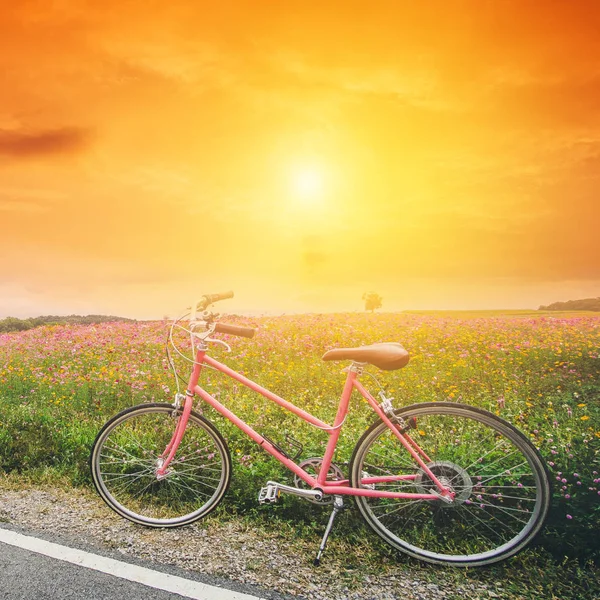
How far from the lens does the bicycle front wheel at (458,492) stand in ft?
12.8

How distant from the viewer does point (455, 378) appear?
24.1ft

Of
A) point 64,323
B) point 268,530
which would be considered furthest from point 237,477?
point 64,323

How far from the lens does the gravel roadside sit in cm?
373

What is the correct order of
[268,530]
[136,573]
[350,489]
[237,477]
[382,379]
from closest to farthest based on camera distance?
[136,573] < [350,489] < [268,530] < [237,477] < [382,379]

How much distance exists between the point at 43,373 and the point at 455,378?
6.83m

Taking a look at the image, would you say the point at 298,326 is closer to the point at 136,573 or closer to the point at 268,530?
the point at 268,530

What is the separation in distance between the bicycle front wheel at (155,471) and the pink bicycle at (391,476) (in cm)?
1

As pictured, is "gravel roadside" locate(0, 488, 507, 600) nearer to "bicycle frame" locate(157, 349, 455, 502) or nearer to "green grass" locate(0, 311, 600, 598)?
"green grass" locate(0, 311, 600, 598)

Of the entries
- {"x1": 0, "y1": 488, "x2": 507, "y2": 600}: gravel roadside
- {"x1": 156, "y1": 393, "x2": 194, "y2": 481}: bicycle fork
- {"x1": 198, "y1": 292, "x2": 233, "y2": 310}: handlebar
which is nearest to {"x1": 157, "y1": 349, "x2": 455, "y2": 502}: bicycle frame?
{"x1": 156, "y1": 393, "x2": 194, "y2": 481}: bicycle fork

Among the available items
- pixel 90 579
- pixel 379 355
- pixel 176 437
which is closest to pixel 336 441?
pixel 379 355

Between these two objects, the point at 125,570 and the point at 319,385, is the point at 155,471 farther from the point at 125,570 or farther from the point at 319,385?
the point at 319,385

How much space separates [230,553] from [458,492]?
74.4 inches

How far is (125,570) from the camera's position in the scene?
393 cm

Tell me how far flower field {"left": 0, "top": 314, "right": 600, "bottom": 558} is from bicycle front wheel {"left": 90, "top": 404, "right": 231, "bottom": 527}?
12.0 inches
